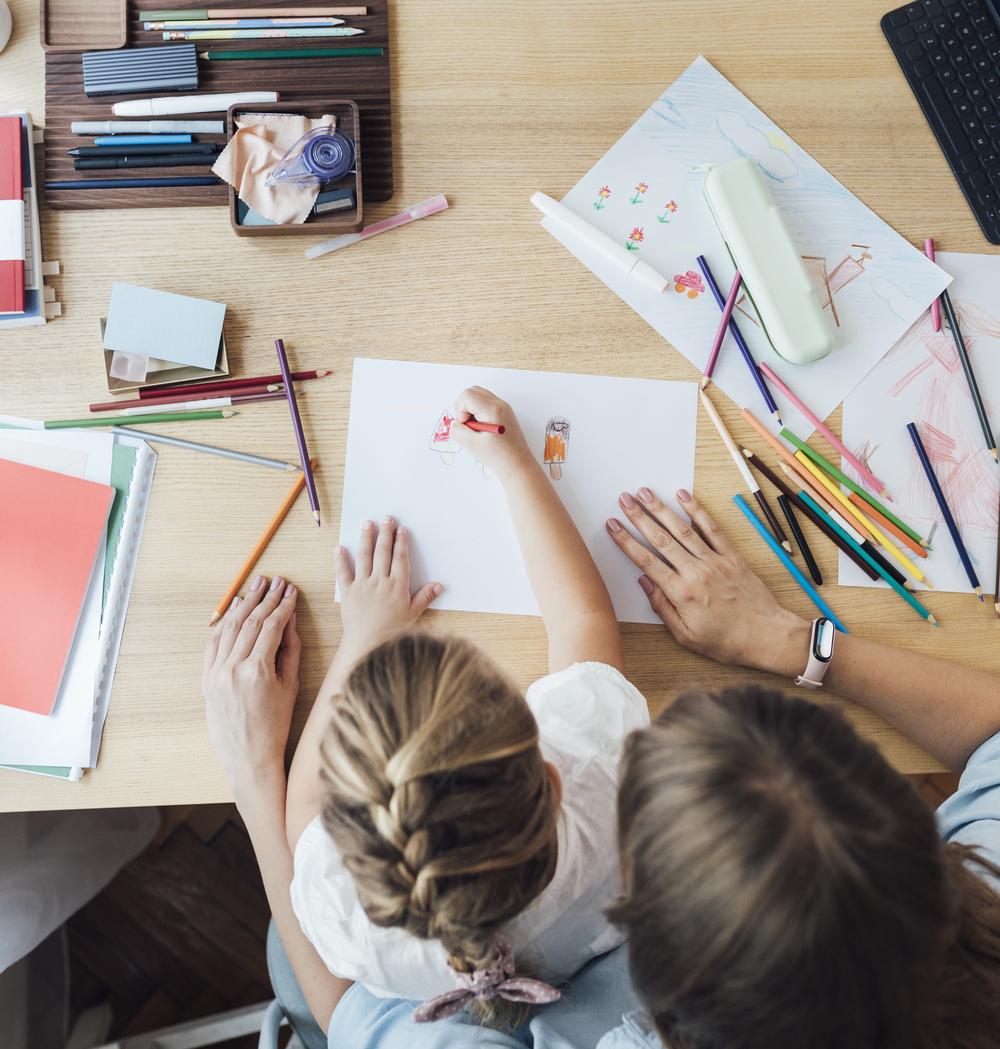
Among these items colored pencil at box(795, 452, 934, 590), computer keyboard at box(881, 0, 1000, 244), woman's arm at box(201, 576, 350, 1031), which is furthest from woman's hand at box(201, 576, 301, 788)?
computer keyboard at box(881, 0, 1000, 244)

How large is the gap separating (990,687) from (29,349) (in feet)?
3.35

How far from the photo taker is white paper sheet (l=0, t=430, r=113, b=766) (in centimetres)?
80

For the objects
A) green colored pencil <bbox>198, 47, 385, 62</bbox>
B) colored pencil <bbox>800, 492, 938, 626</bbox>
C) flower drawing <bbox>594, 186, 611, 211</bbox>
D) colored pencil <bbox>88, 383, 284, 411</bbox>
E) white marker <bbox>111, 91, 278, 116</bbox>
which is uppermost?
green colored pencil <bbox>198, 47, 385, 62</bbox>

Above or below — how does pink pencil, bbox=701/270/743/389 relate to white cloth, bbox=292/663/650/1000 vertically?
above

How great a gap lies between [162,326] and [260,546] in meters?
0.24

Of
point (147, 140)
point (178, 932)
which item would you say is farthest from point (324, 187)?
point (178, 932)

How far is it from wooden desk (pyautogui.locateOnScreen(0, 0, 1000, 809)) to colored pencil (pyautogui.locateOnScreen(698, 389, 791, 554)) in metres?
0.01

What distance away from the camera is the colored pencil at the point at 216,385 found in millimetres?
859

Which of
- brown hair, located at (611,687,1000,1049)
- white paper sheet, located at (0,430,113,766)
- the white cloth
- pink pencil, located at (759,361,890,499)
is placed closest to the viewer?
brown hair, located at (611,687,1000,1049)

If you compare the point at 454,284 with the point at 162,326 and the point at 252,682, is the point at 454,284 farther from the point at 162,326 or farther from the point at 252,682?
the point at 252,682

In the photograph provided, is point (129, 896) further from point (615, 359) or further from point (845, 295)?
point (845, 295)

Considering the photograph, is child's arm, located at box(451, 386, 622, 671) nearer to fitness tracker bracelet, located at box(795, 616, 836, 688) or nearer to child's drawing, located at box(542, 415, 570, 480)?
child's drawing, located at box(542, 415, 570, 480)

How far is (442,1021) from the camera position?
29.6 inches

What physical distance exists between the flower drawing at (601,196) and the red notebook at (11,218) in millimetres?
583
